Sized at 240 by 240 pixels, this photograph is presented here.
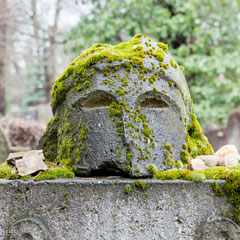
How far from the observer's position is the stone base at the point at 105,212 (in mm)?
1677

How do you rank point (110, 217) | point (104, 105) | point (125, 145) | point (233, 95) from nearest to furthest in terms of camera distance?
point (110, 217) < point (125, 145) < point (104, 105) < point (233, 95)

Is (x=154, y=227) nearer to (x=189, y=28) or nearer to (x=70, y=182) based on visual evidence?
(x=70, y=182)

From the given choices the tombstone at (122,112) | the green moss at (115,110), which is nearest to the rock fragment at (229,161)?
the tombstone at (122,112)

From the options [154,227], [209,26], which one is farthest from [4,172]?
[209,26]

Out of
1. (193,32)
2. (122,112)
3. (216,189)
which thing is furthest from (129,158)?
(193,32)

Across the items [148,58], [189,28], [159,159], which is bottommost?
[159,159]

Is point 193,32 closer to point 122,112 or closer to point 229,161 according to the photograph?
point 229,161

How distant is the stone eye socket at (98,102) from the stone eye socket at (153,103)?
0.71 feet

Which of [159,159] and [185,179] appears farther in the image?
[159,159]

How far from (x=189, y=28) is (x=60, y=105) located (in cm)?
442

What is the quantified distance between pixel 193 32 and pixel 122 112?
454 cm

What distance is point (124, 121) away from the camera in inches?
72.9

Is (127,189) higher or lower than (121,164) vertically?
lower

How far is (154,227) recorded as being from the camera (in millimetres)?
1700
